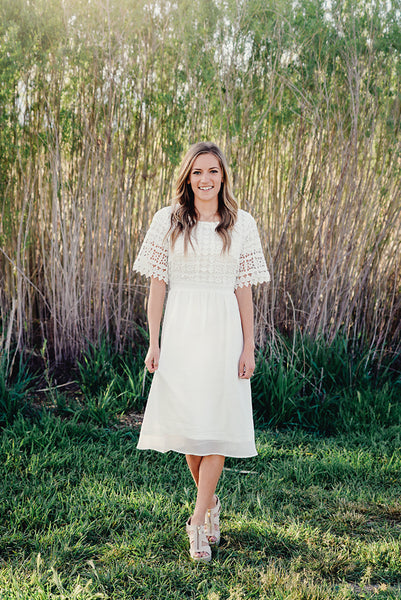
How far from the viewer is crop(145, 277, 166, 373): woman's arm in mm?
2170

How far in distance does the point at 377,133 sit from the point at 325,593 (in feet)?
10.6

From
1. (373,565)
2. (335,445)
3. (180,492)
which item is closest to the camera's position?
(373,565)

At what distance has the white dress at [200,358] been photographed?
2121 millimetres

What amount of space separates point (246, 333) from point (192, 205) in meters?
0.53

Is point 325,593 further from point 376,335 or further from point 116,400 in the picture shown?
point 376,335

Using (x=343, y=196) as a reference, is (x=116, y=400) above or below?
below

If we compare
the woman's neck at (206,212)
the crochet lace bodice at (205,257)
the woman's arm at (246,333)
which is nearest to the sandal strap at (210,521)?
the woman's arm at (246,333)

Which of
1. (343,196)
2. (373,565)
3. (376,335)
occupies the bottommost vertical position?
(373,565)

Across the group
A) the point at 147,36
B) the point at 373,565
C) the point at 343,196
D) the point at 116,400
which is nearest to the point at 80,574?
the point at 373,565

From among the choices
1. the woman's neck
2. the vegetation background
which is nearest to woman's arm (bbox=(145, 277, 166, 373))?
the woman's neck

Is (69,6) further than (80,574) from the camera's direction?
Yes

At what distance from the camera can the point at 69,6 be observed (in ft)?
12.3

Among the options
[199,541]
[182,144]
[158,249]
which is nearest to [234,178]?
[182,144]

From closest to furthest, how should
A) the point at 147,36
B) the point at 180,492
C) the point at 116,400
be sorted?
1. the point at 180,492
2. the point at 116,400
3. the point at 147,36
